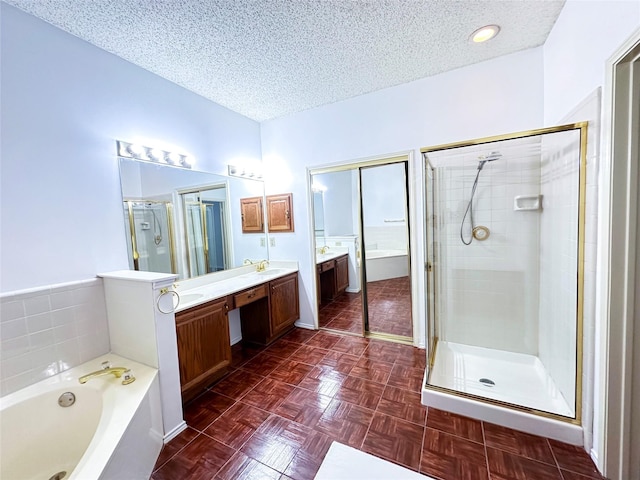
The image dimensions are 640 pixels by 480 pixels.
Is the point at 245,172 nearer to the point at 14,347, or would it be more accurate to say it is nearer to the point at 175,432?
the point at 14,347

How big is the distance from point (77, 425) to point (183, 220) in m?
1.63

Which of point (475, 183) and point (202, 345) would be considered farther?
point (475, 183)

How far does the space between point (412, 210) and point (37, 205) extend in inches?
115

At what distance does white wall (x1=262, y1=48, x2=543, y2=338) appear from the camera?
7.22 feet

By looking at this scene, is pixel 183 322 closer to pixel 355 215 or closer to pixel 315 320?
pixel 315 320

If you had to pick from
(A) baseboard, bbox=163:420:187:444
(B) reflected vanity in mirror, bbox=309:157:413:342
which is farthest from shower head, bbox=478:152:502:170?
(A) baseboard, bbox=163:420:187:444

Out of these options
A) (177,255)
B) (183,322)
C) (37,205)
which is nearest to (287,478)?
(183,322)

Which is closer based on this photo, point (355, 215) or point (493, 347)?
point (493, 347)

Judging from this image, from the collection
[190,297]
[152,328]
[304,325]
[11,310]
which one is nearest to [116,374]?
[152,328]

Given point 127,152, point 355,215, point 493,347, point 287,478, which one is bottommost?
point 287,478

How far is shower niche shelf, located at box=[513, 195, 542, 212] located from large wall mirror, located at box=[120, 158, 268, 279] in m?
2.79

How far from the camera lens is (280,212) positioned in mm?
3352

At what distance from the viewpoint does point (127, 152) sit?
6.68 feet

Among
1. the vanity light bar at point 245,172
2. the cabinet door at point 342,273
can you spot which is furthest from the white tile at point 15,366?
the cabinet door at point 342,273
